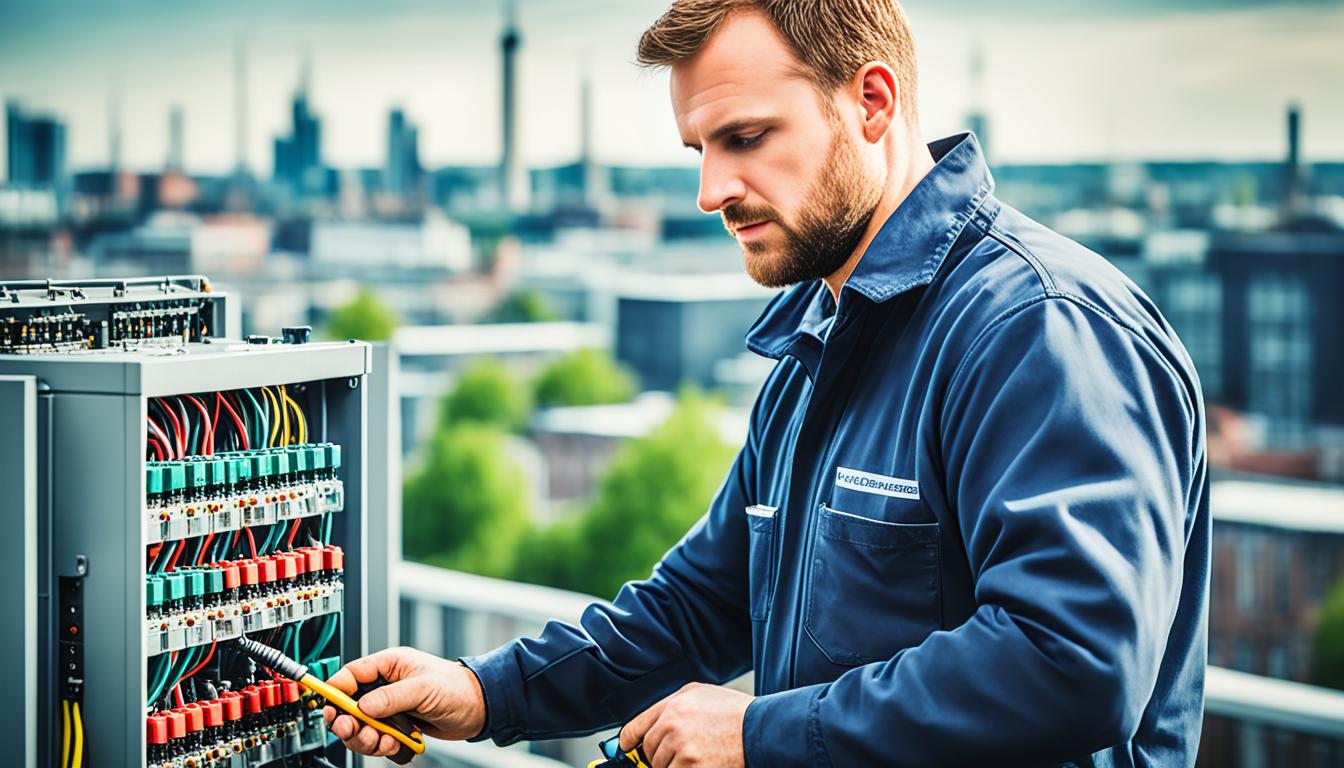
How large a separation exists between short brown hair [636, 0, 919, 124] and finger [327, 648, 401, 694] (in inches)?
28.2

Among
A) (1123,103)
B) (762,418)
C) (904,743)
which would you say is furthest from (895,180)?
(1123,103)

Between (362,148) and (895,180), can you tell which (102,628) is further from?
(362,148)

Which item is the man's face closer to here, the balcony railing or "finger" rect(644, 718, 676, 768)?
"finger" rect(644, 718, 676, 768)

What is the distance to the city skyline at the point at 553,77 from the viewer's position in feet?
145

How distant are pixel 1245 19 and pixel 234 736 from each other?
5302 centimetres

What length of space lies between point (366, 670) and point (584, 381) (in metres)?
45.2

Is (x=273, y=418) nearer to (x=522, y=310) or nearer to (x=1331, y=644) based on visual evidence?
(x=1331, y=644)

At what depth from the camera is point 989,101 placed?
1861 inches

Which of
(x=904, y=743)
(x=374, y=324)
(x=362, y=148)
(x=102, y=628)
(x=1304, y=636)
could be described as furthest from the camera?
(x=362, y=148)

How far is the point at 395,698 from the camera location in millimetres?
1590

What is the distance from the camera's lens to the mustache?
150 cm

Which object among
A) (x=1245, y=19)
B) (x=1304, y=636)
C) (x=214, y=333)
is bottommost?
(x=1304, y=636)

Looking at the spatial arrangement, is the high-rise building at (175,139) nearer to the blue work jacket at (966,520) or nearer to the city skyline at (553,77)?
the city skyline at (553,77)

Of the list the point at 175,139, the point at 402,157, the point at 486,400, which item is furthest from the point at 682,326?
the point at 175,139
